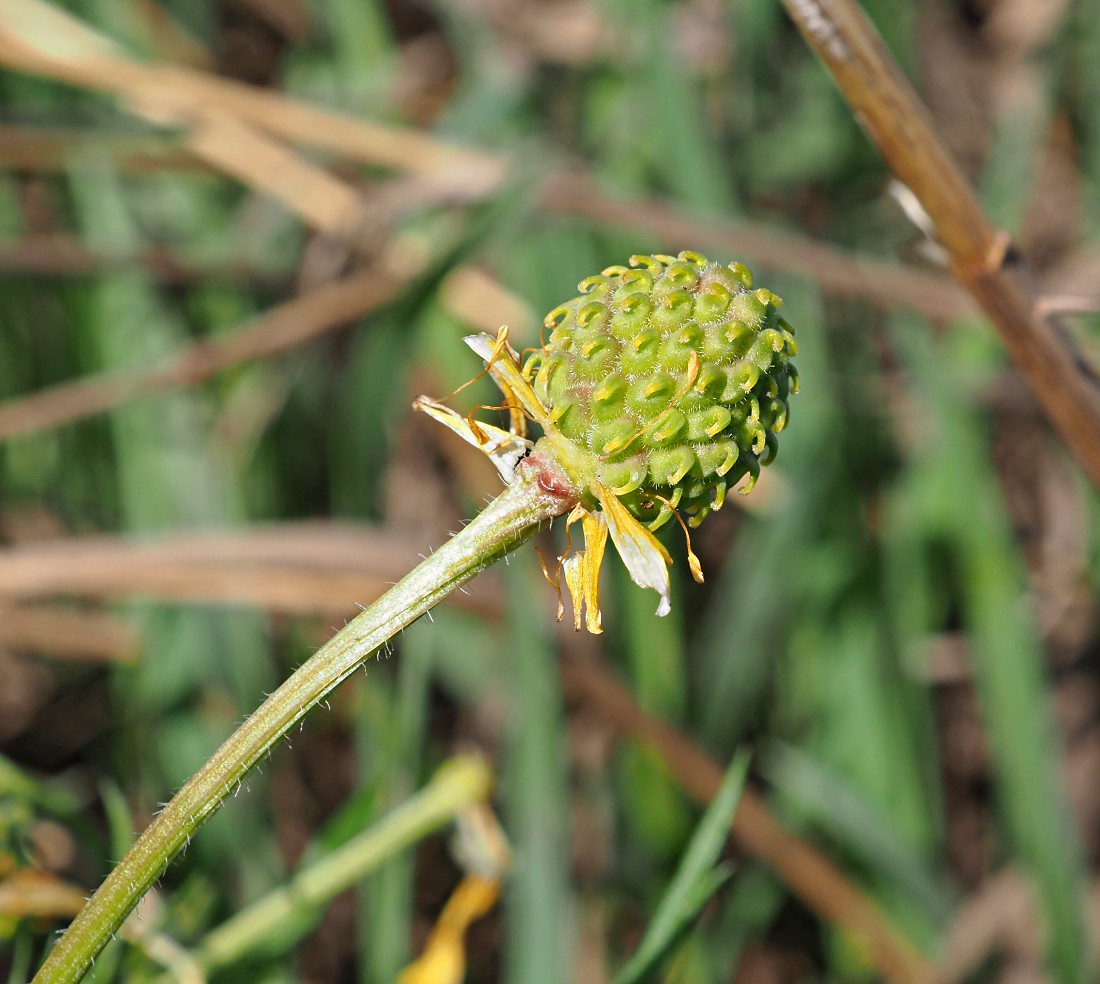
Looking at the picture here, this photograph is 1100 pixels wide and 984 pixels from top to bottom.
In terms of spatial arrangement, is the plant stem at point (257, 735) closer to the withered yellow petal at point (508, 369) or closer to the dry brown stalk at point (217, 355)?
the withered yellow petal at point (508, 369)

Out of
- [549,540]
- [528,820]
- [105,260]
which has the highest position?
[105,260]

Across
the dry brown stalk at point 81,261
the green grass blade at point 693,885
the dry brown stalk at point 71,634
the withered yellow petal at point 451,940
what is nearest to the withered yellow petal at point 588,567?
the green grass blade at point 693,885

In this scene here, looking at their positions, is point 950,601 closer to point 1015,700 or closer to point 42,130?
point 1015,700

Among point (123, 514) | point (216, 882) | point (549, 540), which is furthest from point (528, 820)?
point (123, 514)

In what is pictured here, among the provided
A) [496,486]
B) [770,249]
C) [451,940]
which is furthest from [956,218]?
[496,486]

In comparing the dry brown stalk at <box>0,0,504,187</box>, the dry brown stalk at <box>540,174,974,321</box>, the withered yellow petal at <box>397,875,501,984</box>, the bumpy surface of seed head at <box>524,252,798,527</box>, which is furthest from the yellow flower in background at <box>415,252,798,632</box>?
the dry brown stalk at <box>0,0,504,187</box>

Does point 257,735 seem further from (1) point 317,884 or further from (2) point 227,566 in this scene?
(2) point 227,566
